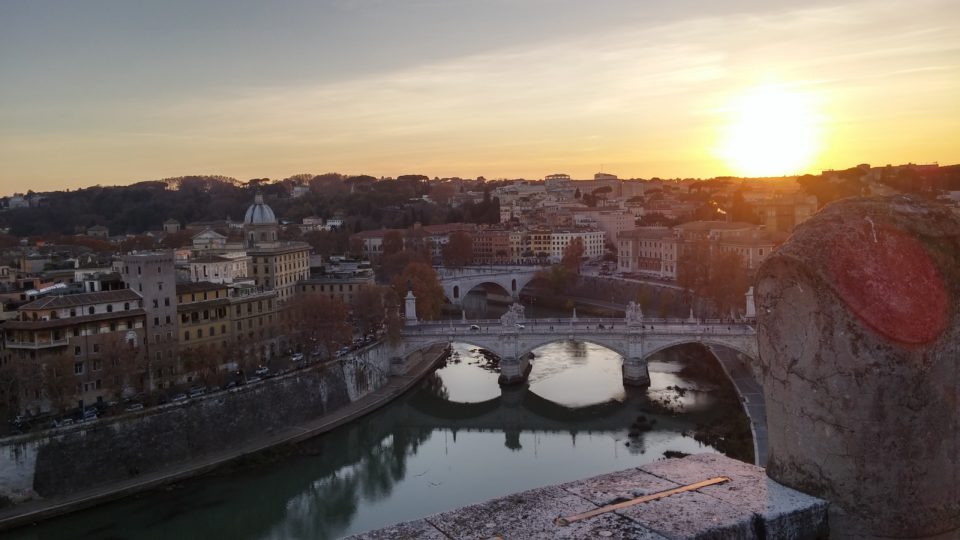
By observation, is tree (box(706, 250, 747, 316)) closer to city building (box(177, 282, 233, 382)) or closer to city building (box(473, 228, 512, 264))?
city building (box(177, 282, 233, 382))

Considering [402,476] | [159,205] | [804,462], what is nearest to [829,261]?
[804,462]

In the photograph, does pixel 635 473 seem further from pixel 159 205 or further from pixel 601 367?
pixel 159 205

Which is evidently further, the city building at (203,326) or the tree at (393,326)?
the tree at (393,326)

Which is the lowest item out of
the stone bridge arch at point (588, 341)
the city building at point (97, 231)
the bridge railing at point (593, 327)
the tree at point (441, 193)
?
the stone bridge arch at point (588, 341)

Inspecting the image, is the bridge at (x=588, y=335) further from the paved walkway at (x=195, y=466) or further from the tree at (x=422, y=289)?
the tree at (x=422, y=289)

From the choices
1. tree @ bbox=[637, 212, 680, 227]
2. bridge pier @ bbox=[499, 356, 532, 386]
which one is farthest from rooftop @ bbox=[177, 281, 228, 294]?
tree @ bbox=[637, 212, 680, 227]

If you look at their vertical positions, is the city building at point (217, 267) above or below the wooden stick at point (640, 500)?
below

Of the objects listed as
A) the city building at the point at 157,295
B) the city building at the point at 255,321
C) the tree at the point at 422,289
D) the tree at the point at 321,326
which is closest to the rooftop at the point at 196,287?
the city building at the point at 255,321
